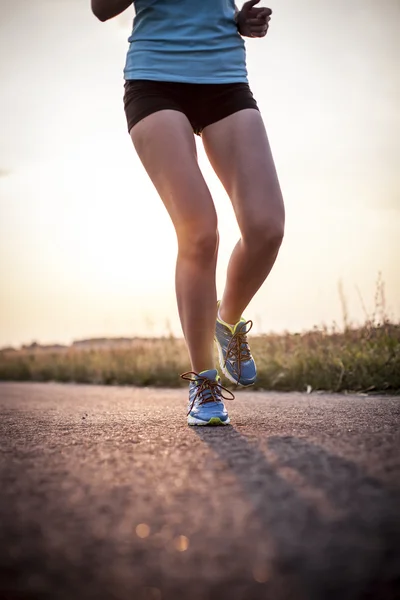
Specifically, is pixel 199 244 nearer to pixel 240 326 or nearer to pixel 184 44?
pixel 240 326

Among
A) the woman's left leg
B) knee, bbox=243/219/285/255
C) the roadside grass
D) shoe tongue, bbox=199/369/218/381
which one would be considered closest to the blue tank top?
the woman's left leg

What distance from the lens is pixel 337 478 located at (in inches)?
46.9

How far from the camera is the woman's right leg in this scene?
228 centimetres

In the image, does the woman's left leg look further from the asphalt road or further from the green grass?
the green grass

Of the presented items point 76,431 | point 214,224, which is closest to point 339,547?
point 76,431

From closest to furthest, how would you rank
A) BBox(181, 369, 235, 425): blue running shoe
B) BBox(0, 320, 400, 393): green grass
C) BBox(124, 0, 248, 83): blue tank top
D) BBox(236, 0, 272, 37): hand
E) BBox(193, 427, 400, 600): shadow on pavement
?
Answer: 1. BBox(193, 427, 400, 600): shadow on pavement
2. BBox(181, 369, 235, 425): blue running shoe
3. BBox(124, 0, 248, 83): blue tank top
4. BBox(236, 0, 272, 37): hand
5. BBox(0, 320, 400, 393): green grass

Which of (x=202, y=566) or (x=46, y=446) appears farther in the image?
(x=46, y=446)

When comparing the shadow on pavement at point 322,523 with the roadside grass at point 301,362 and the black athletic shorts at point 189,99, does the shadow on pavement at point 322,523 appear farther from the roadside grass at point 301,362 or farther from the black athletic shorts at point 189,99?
the roadside grass at point 301,362

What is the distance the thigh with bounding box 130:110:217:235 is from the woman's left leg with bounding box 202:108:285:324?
0.60 feet

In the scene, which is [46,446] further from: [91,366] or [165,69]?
[91,366]

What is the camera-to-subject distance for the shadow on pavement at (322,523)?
0.75m

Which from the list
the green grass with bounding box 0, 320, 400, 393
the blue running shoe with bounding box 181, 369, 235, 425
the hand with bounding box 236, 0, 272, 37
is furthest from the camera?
the green grass with bounding box 0, 320, 400, 393

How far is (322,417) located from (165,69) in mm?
1564

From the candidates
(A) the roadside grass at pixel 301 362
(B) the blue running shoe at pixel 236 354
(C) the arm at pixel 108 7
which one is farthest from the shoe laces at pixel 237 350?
(A) the roadside grass at pixel 301 362
